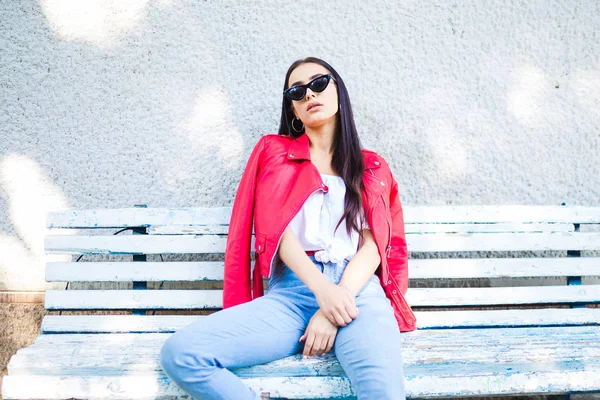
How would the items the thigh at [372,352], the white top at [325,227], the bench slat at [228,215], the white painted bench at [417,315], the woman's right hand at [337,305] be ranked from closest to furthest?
the thigh at [372,352]
the white painted bench at [417,315]
the woman's right hand at [337,305]
the white top at [325,227]
the bench slat at [228,215]

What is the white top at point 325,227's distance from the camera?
6.45ft

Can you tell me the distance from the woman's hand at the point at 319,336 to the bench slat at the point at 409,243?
0.72 m

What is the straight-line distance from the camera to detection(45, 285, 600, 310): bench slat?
2248 mm

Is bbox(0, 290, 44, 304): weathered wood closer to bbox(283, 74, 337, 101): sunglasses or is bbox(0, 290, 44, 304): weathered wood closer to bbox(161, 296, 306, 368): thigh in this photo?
bbox(161, 296, 306, 368): thigh

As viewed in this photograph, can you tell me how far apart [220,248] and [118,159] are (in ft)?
2.74

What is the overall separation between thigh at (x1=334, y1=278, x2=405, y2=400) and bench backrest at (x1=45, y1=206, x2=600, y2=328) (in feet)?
1.99

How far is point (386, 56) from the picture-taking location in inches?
108

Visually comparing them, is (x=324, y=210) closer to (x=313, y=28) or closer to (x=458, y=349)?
(x=458, y=349)

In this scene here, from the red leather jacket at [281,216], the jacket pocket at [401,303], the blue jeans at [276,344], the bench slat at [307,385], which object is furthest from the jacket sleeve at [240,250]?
the jacket pocket at [401,303]

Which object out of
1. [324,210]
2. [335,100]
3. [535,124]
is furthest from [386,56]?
[324,210]

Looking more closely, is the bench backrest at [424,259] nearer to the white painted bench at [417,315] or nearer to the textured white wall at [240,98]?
the white painted bench at [417,315]

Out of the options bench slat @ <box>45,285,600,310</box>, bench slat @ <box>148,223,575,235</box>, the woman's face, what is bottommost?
bench slat @ <box>45,285,600,310</box>

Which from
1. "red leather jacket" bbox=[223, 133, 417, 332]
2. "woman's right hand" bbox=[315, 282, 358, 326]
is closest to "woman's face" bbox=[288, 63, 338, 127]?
"red leather jacket" bbox=[223, 133, 417, 332]

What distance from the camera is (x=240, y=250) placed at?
2062 millimetres
